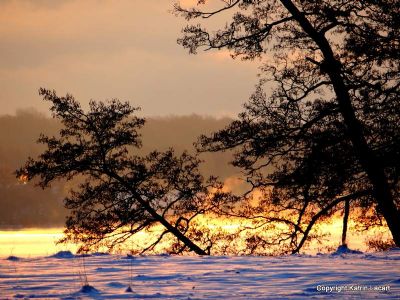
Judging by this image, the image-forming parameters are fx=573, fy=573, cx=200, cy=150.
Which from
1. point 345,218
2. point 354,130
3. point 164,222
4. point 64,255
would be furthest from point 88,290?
point 164,222

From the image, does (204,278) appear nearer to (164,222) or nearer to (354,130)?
(354,130)

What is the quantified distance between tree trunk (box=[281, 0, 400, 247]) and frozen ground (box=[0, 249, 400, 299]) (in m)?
5.57

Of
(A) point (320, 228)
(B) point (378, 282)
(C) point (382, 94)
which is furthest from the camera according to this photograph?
(A) point (320, 228)

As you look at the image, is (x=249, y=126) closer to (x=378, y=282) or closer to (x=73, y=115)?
(x=73, y=115)

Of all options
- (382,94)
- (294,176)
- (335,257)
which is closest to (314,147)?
(294,176)

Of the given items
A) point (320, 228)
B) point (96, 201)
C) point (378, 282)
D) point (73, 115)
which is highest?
point (73, 115)

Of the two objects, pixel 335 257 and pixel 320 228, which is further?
pixel 320 228

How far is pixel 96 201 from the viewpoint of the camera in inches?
797

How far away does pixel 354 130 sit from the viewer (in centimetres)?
1630

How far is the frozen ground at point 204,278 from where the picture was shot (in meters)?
6.59

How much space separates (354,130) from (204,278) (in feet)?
31.8

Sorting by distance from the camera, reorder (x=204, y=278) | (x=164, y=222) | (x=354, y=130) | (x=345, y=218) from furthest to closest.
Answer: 1. (x=164, y=222)
2. (x=345, y=218)
3. (x=354, y=130)
4. (x=204, y=278)

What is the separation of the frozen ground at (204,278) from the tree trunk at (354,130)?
5569 mm

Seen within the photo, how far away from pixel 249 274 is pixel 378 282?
1.89 m
